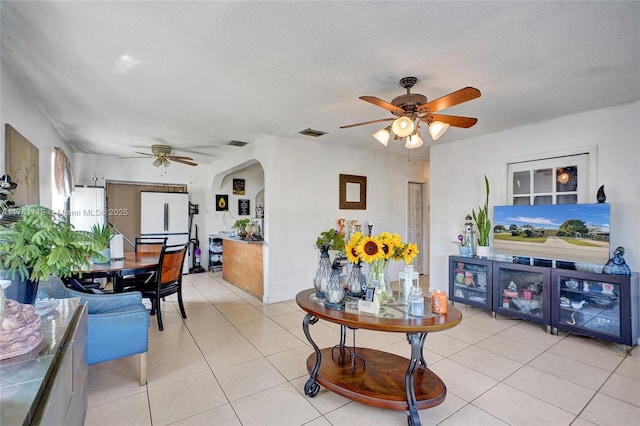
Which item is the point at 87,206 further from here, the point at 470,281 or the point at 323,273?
the point at 470,281

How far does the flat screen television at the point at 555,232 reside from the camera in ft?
10.4

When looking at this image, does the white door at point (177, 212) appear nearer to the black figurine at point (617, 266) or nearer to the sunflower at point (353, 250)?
the sunflower at point (353, 250)

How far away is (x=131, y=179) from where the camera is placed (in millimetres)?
6441

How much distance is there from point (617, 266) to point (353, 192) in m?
3.52

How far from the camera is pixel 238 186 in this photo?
25.0ft

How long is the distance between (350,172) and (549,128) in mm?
2853

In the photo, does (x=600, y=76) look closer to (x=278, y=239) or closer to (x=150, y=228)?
(x=278, y=239)

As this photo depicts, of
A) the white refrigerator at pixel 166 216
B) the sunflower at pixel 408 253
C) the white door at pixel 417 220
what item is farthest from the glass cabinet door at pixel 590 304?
the white refrigerator at pixel 166 216

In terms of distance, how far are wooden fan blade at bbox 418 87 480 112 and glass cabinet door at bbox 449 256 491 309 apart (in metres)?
2.51

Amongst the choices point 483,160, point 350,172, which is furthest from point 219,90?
point 483,160

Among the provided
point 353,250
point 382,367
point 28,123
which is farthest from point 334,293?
point 28,123

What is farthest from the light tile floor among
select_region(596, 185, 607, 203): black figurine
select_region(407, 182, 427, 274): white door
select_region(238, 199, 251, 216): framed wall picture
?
select_region(238, 199, 251, 216): framed wall picture

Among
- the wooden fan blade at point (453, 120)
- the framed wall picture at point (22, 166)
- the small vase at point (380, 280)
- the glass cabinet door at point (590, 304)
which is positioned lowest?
the glass cabinet door at point (590, 304)

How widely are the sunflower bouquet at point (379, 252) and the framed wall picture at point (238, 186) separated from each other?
5972 mm
